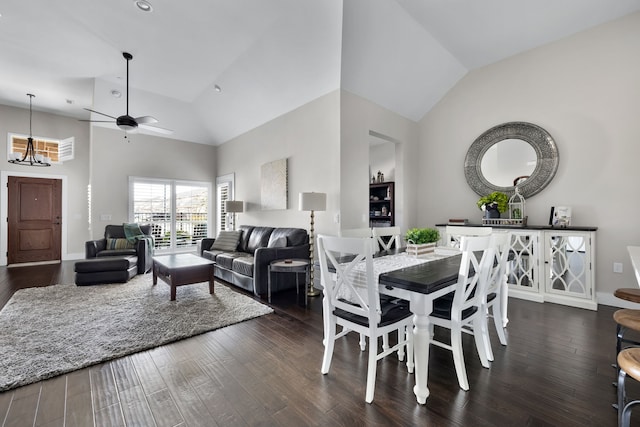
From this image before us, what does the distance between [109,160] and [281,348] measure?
254 inches

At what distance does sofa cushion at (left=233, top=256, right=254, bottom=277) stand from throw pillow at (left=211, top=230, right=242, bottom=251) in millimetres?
1113

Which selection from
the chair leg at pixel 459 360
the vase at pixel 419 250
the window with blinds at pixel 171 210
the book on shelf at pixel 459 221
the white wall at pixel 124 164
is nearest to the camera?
the chair leg at pixel 459 360

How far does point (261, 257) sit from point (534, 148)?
435cm

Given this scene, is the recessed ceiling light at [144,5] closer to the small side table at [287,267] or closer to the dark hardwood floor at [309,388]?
the small side table at [287,267]

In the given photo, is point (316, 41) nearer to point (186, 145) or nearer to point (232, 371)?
point (232, 371)

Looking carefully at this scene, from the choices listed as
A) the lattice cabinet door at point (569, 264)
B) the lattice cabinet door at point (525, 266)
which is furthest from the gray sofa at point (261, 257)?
the lattice cabinet door at point (569, 264)

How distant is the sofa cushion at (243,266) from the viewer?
4.06 metres

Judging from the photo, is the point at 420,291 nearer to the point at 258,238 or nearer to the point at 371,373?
the point at 371,373

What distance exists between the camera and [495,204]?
13.9ft

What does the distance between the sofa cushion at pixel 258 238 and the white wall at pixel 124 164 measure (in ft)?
10.9

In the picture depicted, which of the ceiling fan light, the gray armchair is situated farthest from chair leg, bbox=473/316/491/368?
the gray armchair

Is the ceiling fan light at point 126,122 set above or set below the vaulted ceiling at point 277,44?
below

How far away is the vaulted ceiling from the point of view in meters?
3.47

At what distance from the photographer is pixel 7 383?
1952mm
